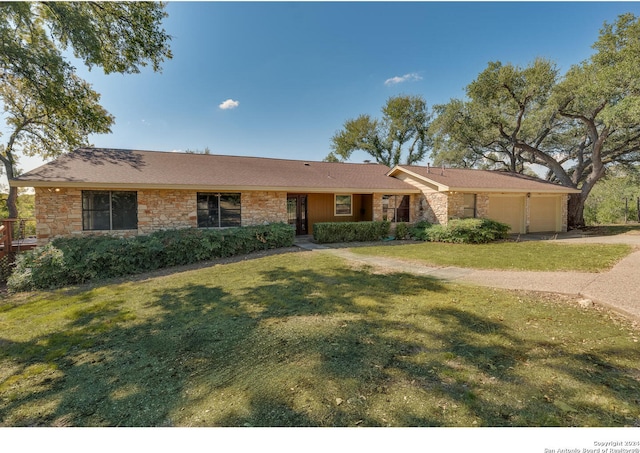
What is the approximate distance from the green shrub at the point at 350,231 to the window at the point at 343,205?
6.81 feet

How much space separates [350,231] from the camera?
42.0 feet

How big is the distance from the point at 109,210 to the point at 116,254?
3214mm

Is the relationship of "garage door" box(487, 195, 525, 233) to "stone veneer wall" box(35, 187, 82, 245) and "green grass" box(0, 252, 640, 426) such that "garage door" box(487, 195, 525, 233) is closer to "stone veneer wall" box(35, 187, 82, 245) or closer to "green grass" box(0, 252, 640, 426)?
"green grass" box(0, 252, 640, 426)

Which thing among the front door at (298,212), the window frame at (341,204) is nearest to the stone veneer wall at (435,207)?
the window frame at (341,204)

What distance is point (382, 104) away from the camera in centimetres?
3253

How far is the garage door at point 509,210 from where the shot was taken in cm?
1492

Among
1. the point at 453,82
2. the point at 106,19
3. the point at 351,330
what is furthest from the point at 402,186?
the point at 106,19

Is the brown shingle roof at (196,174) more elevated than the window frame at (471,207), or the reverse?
the brown shingle roof at (196,174)

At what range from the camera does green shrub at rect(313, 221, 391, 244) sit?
40.0 ft

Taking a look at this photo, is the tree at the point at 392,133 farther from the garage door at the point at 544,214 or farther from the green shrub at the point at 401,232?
the green shrub at the point at 401,232

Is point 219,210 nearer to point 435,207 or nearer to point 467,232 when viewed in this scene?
point 435,207

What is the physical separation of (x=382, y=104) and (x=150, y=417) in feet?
116

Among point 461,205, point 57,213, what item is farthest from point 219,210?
point 461,205

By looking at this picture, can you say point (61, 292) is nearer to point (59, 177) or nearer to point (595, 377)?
point (59, 177)
